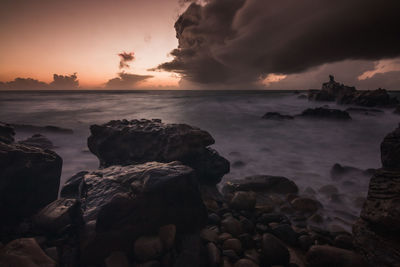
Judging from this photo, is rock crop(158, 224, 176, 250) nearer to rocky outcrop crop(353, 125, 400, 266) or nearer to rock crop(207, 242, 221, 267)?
rock crop(207, 242, 221, 267)

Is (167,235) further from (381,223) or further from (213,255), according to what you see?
(381,223)

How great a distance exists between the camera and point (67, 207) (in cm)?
294

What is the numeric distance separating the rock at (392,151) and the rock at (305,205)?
1.40 m

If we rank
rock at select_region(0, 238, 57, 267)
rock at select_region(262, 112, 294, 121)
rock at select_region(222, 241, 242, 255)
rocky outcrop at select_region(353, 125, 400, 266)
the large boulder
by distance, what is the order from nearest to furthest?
rock at select_region(0, 238, 57, 267) → rocky outcrop at select_region(353, 125, 400, 266) → the large boulder → rock at select_region(222, 241, 242, 255) → rock at select_region(262, 112, 294, 121)

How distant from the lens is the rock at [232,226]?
3029mm

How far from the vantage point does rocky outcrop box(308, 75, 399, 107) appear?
18.7m

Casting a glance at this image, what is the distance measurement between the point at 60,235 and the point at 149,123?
325 centimetres

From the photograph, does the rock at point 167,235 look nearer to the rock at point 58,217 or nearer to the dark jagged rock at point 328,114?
the rock at point 58,217

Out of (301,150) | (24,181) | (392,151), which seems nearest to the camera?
(24,181)

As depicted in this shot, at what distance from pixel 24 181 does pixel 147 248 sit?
2399mm

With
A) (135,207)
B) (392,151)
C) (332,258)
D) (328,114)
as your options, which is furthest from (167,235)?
(328,114)

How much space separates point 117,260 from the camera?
2.32m

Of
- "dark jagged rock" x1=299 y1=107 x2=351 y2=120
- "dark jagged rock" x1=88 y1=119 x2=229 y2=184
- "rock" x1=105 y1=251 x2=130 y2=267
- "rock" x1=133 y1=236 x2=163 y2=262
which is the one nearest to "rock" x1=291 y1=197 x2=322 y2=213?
"dark jagged rock" x1=88 y1=119 x2=229 y2=184

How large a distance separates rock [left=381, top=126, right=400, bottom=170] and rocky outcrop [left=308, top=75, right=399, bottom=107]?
64.5 ft
